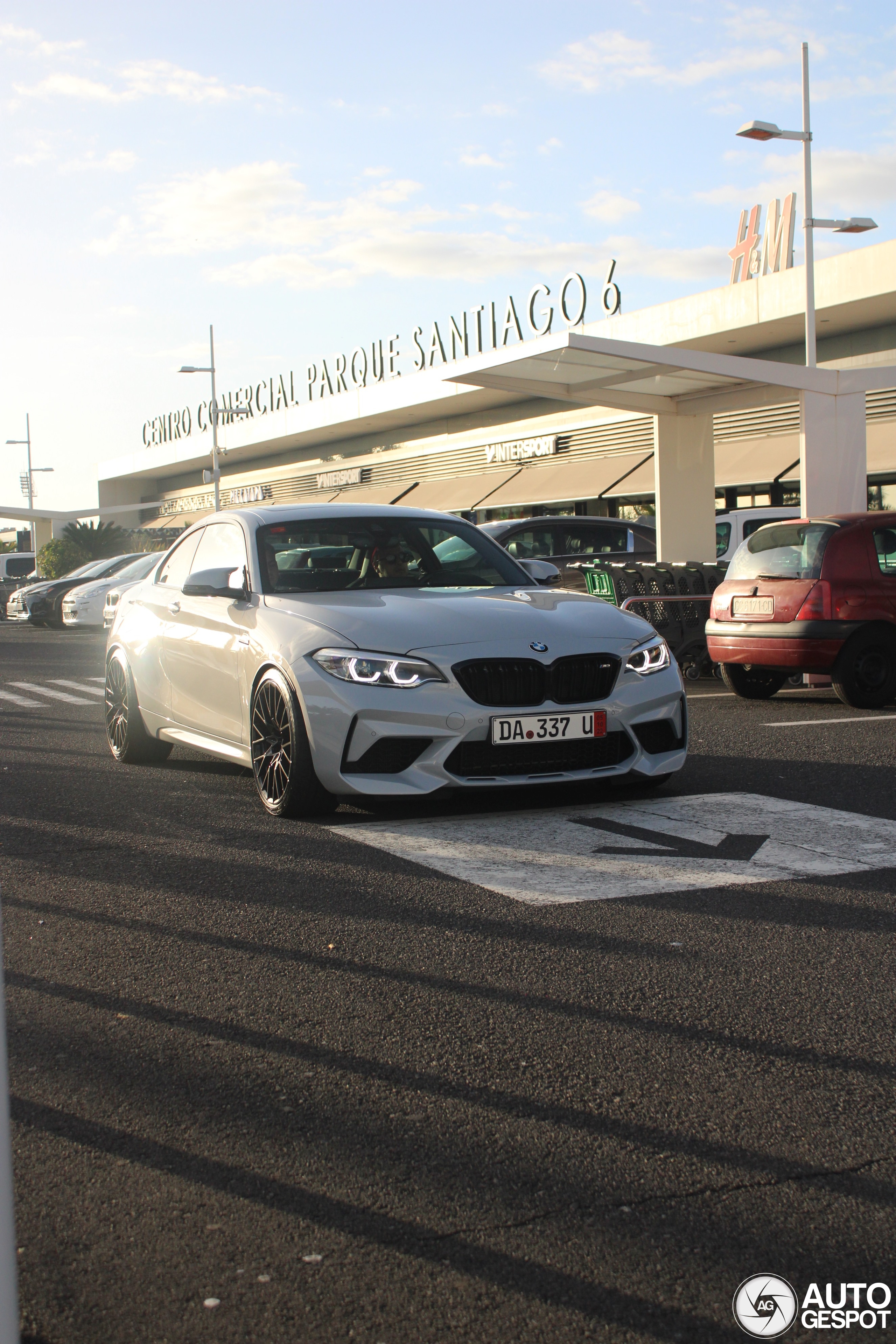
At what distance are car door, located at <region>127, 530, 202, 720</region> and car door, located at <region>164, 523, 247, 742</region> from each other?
2.9 inches

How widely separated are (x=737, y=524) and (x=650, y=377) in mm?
4710

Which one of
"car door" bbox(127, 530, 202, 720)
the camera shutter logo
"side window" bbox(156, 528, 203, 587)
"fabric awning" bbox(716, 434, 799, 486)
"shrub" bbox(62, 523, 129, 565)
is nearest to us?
the camera shutter logo

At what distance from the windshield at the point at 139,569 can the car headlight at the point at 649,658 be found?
55.6 ft

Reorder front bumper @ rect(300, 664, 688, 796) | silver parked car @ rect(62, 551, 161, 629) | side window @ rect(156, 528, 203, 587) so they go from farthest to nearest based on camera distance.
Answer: silver parked car @ rect(62, 551, 161, 629) < side window @ rect(156, 528, 203, 587) < front bumper @ rect(300, 664, 688, 796)

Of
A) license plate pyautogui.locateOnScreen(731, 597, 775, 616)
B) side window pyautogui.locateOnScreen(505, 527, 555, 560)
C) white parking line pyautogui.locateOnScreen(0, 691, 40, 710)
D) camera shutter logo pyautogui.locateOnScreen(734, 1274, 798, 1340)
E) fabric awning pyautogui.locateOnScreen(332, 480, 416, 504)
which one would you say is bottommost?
camera shutter logo pyautogui.locateOnScreen(734, 1274, 798, 1340)

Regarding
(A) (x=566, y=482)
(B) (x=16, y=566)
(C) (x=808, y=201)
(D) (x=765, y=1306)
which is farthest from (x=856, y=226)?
(B) (x=16, y=566)

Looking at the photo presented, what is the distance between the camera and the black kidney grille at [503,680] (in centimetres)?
624

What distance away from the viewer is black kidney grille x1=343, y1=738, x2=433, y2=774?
6.16 metres

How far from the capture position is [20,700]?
13516 millimetres

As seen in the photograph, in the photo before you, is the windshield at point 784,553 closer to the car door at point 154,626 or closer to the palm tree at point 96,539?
the car door at point 154,626

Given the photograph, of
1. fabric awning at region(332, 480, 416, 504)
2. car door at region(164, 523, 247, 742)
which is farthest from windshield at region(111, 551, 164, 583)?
fabric awning at region(332, 480, 416, 504)

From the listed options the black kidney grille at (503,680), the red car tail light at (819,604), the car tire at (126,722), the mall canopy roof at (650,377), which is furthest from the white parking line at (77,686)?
the black kidney grille at (503,680)

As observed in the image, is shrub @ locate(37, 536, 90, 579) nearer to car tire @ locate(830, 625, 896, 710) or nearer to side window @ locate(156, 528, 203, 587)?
car tire @ locate(830, 625, 896, 710)

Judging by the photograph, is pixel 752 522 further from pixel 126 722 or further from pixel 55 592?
pixel 55 592
